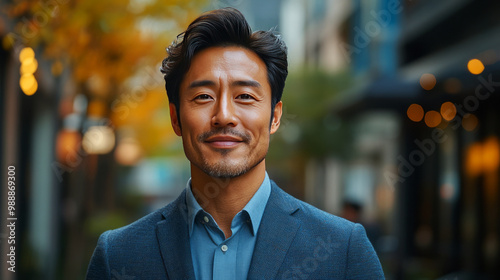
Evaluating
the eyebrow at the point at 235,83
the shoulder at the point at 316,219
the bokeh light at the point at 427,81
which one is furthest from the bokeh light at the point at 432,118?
the eyebrow at the point at 235,83

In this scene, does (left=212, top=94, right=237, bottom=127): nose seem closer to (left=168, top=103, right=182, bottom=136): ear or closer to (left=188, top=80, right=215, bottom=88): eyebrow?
(left=188, top=80, right=215, bottom=88): eyebrow

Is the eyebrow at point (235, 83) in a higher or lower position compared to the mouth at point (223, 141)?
higher

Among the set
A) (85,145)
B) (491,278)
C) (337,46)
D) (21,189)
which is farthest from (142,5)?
(337,46)

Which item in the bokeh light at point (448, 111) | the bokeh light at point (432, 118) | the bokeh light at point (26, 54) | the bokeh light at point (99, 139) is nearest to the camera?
the bokeh light at point (26, 54)

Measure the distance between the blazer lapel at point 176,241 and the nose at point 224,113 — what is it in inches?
17.0

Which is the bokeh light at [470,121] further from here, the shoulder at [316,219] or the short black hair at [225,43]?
the short black hair at [225,43]

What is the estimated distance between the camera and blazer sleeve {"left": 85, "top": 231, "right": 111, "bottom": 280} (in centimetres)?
237

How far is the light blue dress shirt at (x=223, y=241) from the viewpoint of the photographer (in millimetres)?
2209

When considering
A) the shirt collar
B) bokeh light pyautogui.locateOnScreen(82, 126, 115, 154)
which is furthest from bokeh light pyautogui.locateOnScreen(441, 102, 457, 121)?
the shirt collar

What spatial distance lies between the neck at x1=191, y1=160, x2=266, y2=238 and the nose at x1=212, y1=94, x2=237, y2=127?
8.6 inches

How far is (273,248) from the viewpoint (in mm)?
2246

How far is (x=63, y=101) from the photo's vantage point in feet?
45.0

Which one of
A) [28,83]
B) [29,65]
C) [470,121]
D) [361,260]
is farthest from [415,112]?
[361,260]

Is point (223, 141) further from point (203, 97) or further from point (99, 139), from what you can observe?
point (99, 139)
